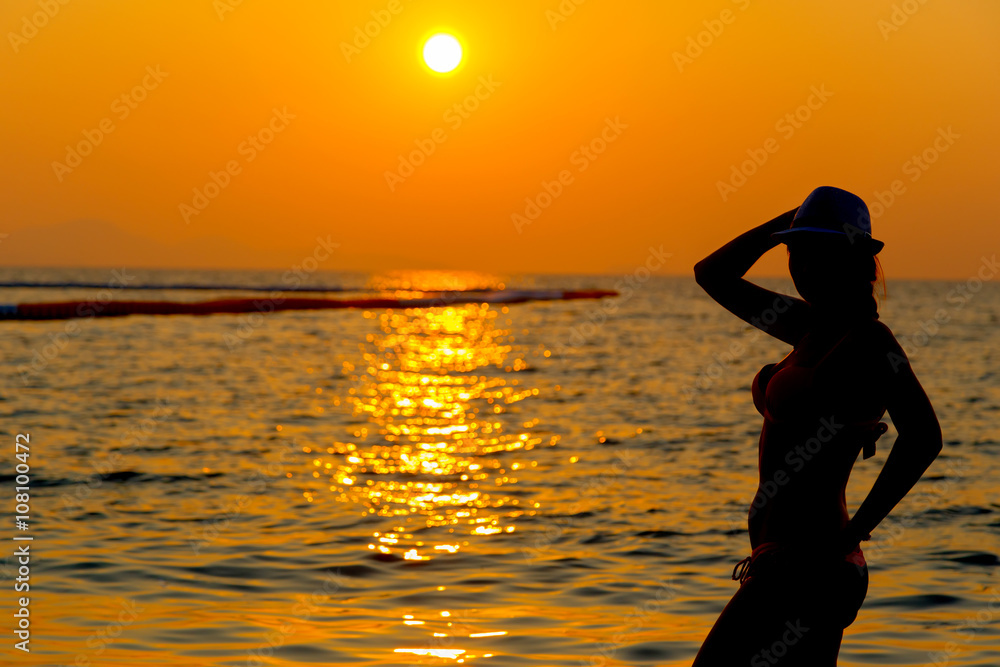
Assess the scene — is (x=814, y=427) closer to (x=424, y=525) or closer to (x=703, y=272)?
(x=703, y=272)

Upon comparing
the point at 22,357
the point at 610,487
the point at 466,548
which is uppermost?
the point at 22,357

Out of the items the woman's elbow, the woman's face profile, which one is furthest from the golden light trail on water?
the woman's face profile

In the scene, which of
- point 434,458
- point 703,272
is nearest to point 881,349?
point 703,272

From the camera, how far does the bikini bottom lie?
3.09 metres

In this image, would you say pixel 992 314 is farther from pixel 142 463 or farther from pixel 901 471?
pixel 901 471

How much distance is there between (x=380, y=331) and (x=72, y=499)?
43770mm

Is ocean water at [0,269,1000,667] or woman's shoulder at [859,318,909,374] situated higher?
ocean water at [0,269,1000,667]

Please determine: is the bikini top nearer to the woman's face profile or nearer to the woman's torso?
the woman's torso

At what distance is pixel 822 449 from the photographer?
3104mm

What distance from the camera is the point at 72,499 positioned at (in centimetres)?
1115

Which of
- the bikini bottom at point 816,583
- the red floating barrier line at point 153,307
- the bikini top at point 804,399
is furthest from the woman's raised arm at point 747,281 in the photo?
the red floating barrier line at point 153,307

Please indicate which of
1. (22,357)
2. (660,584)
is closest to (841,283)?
(660,584)

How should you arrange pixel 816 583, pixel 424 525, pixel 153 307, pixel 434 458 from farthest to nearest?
1. pixel 153 307
2. pixel 434 458
3. pixel 424 525
4. pixel 816 583

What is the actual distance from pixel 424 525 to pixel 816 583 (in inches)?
304
